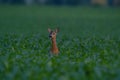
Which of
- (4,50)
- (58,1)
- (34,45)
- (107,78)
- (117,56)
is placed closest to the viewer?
(107,78)

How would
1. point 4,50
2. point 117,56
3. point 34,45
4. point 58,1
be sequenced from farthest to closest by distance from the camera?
point 58,1 → point 34,45 → point 4,50 → point 117,56

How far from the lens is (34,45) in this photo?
18625 mm

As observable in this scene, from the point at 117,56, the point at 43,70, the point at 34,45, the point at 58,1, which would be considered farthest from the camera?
the point at 58,1

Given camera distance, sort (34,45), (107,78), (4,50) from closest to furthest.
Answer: (107,78), (4,50), (34,45)

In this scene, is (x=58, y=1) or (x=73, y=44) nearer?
(x=73, y=44)

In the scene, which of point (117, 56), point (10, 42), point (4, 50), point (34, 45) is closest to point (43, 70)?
point (117, 56)

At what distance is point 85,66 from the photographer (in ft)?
38.2

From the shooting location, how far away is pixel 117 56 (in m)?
14.3

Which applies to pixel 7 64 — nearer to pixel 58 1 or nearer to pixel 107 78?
pixel 107 78

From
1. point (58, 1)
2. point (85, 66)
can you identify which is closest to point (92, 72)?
point (85, 66)

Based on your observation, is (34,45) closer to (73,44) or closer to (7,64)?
(73,44)

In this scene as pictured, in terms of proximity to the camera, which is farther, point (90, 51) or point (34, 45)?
point (34, 45)

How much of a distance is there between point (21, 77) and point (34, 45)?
7.97 meters

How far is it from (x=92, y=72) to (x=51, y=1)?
90.3 metres
